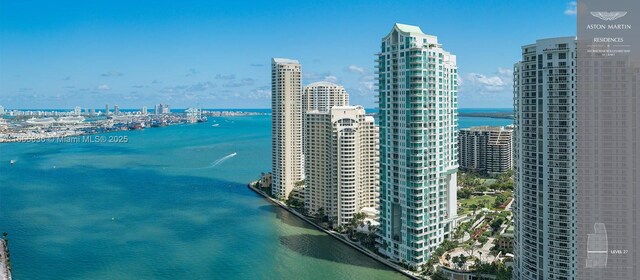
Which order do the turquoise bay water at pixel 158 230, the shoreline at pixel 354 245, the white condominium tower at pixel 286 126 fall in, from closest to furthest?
the shoreline at pixel 354 245, the turquoise bay water at pixel 158 230, the white condominium tower at pixel 286 126

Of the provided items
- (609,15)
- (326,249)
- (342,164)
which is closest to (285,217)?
(342,164)

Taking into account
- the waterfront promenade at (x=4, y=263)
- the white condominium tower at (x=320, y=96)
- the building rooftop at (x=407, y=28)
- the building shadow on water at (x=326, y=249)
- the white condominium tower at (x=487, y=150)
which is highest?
the building rooftop at (x=407, y=28)

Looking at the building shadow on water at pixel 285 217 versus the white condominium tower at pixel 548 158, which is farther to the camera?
the building shadow on water at pixel 285 217

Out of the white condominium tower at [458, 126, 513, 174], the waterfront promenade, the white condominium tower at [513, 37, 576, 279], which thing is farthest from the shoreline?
Result: the white condominium tower at [458, 126, 513, 174]

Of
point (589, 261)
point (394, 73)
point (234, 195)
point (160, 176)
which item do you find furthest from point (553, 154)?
point (160, 176)

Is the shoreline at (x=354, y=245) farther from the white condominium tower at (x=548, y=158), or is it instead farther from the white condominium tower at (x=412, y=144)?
the white condominium tower at (x=548, y=158)

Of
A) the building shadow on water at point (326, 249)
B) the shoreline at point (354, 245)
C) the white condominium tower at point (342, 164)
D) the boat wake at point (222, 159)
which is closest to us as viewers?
the shoreline at point (354, 245)

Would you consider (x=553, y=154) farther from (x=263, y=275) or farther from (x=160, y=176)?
(x=160, y=176)

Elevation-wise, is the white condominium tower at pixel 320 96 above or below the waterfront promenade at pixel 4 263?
above

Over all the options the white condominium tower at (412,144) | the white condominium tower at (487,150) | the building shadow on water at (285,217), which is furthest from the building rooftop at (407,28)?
the white condominium tower at (487,150)
